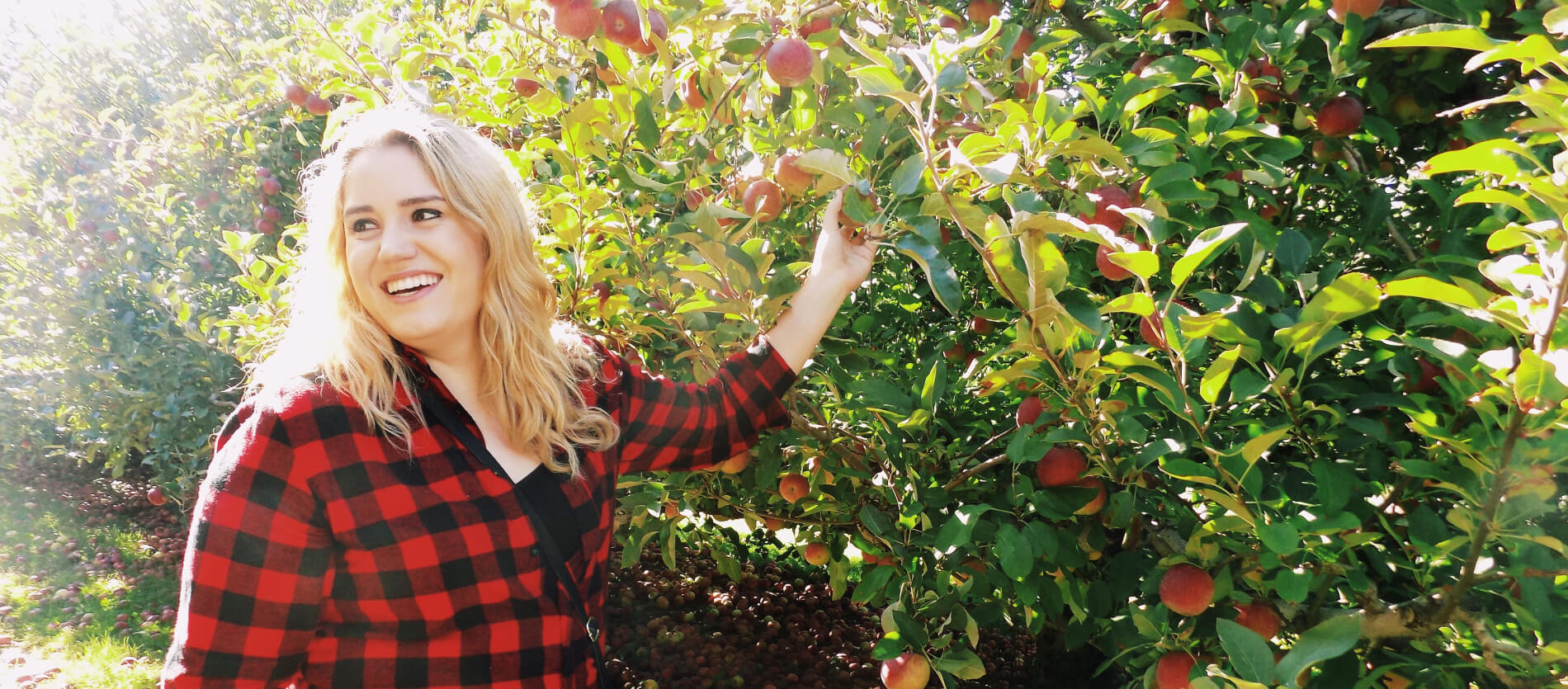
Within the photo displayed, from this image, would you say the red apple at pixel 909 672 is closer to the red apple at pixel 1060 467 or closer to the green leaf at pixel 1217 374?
the red apple at pixel 1060 467

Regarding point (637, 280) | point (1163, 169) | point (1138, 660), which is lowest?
point (1138, 660)

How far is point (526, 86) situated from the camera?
64.2 inches

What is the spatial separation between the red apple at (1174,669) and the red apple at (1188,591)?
64 millimetres

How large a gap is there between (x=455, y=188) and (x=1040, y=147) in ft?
2.73

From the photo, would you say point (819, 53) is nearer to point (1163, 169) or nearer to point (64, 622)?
point (1163, 169)

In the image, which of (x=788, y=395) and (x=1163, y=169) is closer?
(x=1163, y=169)

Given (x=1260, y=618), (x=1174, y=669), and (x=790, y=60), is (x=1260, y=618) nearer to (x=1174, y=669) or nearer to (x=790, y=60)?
(x=1174, y=669)

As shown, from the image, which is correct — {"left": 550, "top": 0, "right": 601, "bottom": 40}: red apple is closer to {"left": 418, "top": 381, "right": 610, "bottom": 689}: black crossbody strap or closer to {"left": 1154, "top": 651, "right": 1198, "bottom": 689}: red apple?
{"left": 418, "top": 381, "right": 610, "bottom": 689}: black crossbody strap

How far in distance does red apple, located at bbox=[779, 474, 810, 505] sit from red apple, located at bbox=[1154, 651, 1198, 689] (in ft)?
2.47

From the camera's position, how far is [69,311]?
4492 mm

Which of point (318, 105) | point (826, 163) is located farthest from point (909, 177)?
point (318, 105)

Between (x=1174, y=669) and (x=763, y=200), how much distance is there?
3.00 ft

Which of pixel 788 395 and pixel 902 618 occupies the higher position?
pixel 788 395

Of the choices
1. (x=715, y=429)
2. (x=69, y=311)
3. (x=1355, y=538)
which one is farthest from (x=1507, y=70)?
(x=69, y=311)
